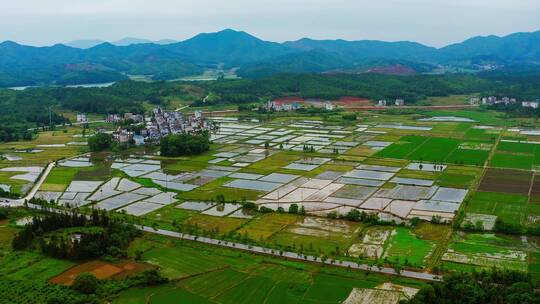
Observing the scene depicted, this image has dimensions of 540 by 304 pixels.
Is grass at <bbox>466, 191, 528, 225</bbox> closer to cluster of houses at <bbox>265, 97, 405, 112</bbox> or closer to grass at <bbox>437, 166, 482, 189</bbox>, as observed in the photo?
grass at <bbox>437, 166, 482, 189</bbox>

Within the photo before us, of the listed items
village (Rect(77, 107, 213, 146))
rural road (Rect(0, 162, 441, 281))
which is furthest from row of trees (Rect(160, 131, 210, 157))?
rural road (Rect(0, 162, 441, 281))

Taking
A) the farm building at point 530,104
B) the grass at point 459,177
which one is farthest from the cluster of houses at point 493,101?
the grass at point 459,177

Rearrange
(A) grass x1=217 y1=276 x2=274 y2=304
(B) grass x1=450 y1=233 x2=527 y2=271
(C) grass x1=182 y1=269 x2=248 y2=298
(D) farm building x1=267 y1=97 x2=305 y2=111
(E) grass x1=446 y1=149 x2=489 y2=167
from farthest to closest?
(D) farm building x1=267 y1=97 x2=305 y2=111 < (E) grass x1=446 y1=149 x2=489 y2=167 < (B) grass x1=450 y1=233 x2=527 y2=271 < (C) grass x1=182 y1=269 x2=248 y2=298 < (A) grass x1=217 y1=276 x2=274 y2=304

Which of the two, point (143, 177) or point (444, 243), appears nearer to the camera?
point (444, 243)

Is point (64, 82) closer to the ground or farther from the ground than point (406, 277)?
farther from the ground

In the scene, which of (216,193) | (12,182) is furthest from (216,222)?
(12,182)

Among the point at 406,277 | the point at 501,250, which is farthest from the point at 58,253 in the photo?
the point at 501,250

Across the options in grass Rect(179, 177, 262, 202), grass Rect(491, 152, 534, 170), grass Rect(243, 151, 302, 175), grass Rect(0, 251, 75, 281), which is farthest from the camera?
grass Rect(243, 151, 302, 175)

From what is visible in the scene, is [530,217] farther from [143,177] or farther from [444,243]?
[143,177]
